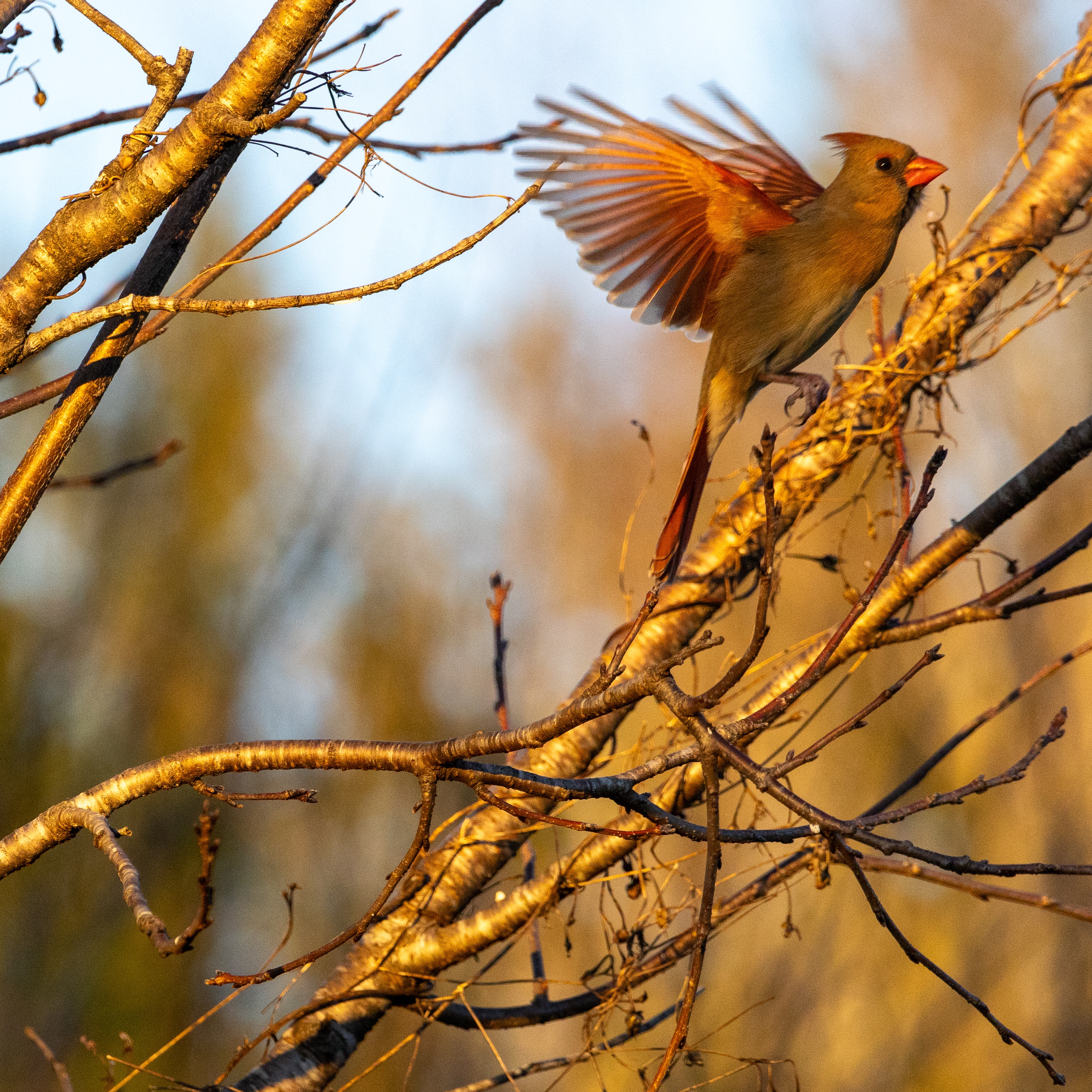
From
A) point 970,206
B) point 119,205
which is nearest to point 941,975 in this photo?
point 119,205

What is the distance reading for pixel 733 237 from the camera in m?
2.80

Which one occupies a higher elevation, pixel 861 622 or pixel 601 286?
pixel 601 286

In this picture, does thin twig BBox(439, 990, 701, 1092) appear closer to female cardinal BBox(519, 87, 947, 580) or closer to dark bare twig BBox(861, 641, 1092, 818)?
dark bare twig BBox(861, 641, 1092, 818)

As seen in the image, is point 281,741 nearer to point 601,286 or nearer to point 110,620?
point 601,286

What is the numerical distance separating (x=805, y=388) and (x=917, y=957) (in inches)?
67.2

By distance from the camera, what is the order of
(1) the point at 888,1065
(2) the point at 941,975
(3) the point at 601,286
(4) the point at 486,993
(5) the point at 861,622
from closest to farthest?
1. (2) the point at 941,975
2. (5) the point at 861,622
3. (3) the point at 601,286
4. (1) the point at 888,1065
5. (4) the point at 486,993

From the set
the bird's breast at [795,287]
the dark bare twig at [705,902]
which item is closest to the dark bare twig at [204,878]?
the dark bare twig at [705,902]

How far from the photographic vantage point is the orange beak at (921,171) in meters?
2.81

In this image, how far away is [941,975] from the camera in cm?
103

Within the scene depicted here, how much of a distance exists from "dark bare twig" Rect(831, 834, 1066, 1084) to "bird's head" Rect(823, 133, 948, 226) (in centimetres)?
216

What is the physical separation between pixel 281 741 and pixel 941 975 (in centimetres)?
76

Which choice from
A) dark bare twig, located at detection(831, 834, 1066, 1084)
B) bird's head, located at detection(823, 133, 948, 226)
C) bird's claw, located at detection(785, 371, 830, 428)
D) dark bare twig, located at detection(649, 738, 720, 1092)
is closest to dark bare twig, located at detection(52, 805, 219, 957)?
dark bare twig, located at detection(649, 738, 720, 1092)

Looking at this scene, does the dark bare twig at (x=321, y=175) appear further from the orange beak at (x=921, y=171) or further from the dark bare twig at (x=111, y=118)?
the orange beak at (x=921, y=171)

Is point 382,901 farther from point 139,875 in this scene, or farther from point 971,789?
point 971,789
